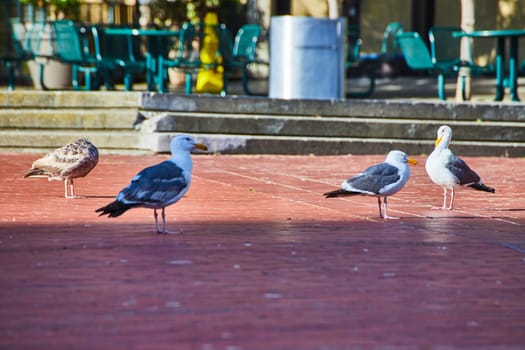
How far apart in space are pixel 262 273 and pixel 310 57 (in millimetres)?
8824

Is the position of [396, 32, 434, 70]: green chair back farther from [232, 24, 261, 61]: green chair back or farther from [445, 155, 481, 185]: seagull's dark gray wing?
[445, 155, 481, 185]: seagull's dark gray wing

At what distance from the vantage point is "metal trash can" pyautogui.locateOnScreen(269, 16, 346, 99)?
569 inches

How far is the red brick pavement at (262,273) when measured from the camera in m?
4.62

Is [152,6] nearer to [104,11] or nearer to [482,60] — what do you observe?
[104,11]

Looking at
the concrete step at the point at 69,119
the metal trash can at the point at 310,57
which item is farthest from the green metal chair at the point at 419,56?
the concrete step at the point at 69,119

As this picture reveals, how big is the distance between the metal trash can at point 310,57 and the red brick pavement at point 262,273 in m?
4.66

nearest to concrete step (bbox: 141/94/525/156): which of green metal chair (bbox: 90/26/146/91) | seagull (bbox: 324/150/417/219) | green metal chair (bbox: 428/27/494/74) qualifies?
green metal chair (bbox: 428/27/494/74)

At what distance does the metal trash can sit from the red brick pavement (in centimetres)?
466

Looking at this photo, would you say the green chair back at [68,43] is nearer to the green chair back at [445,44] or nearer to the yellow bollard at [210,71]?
the yellow bollard at [210,71]

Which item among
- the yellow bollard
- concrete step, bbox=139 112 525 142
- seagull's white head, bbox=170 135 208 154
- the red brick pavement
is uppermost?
the yellow bollard

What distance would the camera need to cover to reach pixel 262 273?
5.92 m

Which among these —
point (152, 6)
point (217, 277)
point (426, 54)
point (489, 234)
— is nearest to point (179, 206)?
point (489, 234)

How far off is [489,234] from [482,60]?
1778 centimetres

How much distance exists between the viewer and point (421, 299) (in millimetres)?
5371
